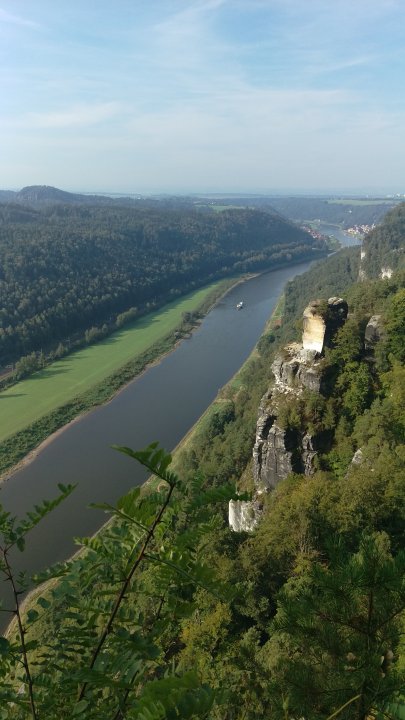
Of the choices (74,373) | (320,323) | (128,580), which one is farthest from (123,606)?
(74,373)

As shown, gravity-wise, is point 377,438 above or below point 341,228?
below

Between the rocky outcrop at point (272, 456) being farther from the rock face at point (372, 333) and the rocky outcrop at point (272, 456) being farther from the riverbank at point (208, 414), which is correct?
the rock face at point (372, 333)

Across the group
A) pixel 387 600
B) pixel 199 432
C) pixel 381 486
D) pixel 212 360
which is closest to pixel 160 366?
pixel 212 360

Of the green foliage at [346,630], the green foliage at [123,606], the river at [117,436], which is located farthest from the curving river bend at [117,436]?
the green foliage at [123,606]

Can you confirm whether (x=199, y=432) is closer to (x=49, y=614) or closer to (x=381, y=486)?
(x=381, y=486)

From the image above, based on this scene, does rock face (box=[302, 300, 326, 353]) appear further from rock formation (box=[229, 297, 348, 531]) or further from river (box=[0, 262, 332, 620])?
river (box=[0, 262, 332, 620])

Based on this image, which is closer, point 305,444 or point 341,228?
point 305,444
